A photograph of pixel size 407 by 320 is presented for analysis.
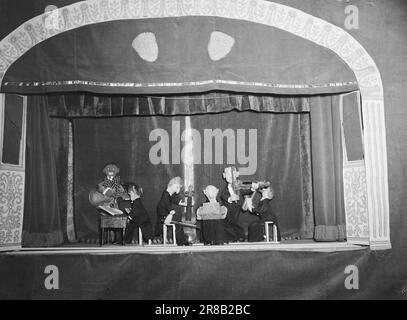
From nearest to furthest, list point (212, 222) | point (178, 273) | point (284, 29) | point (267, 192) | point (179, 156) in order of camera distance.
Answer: point (178, 273), point (284, 29), point (212, 222), point (267, 192), point (179, 156)

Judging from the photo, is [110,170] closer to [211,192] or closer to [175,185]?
[175,185]

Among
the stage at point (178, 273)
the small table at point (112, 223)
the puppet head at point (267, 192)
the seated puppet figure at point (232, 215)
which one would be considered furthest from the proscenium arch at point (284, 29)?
the small table at point (112, 223)

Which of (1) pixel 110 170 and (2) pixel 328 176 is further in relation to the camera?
(1) pixel 110 170

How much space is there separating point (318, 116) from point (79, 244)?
267 centimetres

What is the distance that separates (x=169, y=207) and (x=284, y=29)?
6.48 ft

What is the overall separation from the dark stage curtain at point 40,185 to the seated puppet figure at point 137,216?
2.24 feet

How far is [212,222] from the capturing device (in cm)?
442

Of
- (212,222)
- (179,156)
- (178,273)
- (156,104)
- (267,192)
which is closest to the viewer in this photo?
(178,273)

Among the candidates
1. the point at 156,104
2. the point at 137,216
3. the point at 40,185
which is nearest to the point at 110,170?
the point at 137,216

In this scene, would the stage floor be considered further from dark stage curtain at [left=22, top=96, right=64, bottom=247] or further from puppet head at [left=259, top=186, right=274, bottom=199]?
puppet head at [left=259, top=186, right=274, bottom=199]

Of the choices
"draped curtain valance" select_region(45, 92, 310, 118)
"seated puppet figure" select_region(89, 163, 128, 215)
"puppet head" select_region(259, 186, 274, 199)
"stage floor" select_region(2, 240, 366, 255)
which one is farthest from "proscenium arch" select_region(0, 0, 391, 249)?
"seated puppet figure" select_region(89, 163, 128, 215)

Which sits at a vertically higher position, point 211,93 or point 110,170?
point 211,93
